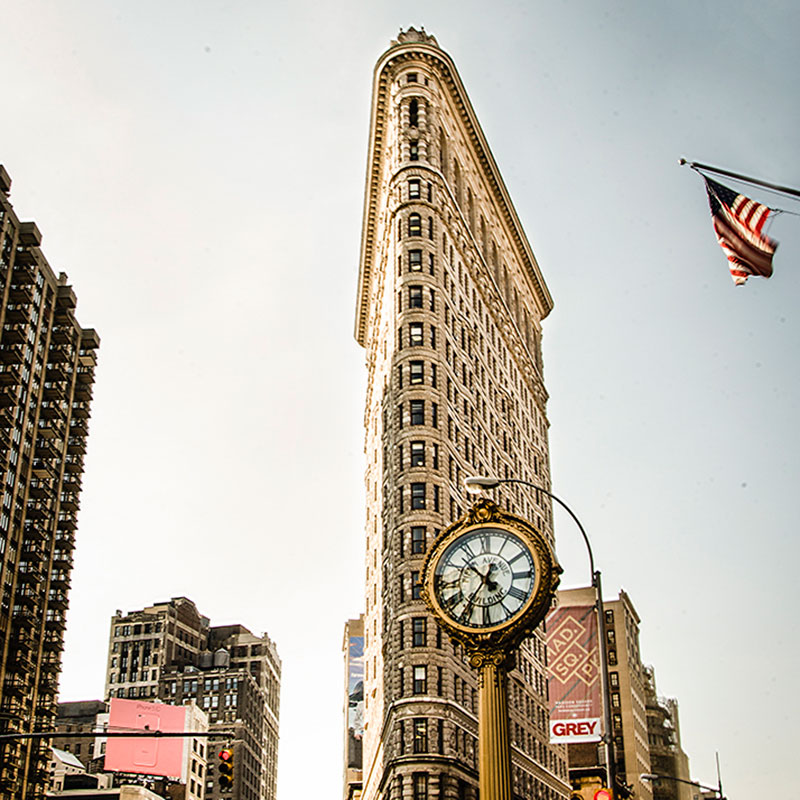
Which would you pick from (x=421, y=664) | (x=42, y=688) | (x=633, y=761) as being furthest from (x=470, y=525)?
(x=633, y=761)

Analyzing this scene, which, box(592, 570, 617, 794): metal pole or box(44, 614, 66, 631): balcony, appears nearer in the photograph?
box(592, 570, 617, 794): metal pole

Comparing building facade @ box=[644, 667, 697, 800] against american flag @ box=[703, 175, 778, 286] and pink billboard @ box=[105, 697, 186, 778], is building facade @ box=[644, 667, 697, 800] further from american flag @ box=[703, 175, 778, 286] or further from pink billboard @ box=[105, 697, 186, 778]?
american flag @ box=[703, 175, 778, 286]

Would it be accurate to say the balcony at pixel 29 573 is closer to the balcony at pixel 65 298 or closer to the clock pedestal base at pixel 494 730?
the balcony at pixel 65 298

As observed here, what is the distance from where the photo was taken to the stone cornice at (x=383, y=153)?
9538 centimetres

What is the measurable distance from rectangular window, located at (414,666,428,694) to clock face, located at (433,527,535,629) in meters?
50.0

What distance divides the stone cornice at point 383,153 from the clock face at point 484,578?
7943cm

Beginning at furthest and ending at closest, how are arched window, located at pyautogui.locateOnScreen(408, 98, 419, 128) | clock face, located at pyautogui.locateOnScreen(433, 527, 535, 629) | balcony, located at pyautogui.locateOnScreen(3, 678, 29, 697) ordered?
arched window, located at pyautogui.locateOnScreen(408, 98, 419, 128)
balcony, located at pyautogui.locateOnScreen(3, 678, 29, 697)
clock face, located at pyautogui.locateOnScreen(433, 527, 535, 629)

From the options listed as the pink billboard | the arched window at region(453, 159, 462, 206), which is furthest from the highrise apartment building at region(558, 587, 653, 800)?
the arched window at region(453, 159, 462, 206)

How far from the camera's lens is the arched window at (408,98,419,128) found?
303 feet

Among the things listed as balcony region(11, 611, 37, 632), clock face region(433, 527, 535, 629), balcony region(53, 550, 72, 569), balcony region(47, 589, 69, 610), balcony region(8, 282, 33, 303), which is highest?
balcony region(8, 282, 33, 303)

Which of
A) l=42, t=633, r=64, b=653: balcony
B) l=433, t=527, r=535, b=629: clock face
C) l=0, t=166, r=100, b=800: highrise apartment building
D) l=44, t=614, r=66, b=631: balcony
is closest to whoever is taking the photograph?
l=433, t=527, r=535, b=629: clock face

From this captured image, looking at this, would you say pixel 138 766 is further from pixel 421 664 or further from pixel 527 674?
pixel 421 664

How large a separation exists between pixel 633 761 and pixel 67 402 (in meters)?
79.0

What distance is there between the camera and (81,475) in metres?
112
